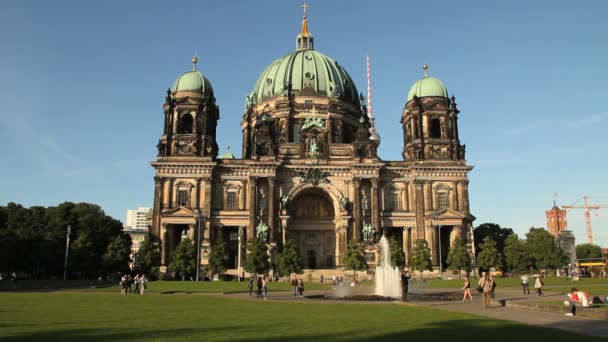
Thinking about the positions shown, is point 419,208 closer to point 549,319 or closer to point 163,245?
point 163,245

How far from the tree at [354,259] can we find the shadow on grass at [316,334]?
50626 mm

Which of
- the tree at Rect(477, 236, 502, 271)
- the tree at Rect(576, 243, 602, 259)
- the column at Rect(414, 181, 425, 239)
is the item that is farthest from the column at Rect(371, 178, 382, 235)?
the tree at Rect(576, 243, 602, 259)

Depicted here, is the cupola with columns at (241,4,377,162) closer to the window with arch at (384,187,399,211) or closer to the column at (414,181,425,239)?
the window with arch at (384,187,399,211)

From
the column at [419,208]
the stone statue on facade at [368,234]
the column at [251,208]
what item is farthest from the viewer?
the column at [419,208]

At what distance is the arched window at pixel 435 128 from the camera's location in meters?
81.7

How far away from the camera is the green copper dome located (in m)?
91.3

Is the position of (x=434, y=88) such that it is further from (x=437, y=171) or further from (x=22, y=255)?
(x=22, y=255)

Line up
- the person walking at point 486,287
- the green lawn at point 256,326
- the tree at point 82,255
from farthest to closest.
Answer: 1. the tree at point 82,255
2. the person walking at point 486,287
3. the green lawn at point 256,326

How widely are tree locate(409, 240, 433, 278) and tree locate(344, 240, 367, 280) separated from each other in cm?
687

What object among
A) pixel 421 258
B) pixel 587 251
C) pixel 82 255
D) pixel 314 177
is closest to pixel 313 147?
pixel 314 177

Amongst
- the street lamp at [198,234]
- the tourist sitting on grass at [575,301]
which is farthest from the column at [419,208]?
the tourist sitting on grass at [575,301]

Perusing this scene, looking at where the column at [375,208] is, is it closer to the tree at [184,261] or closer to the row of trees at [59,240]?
the tree at [184,261]

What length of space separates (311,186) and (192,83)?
80.8 feet

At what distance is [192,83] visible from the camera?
79.4m
